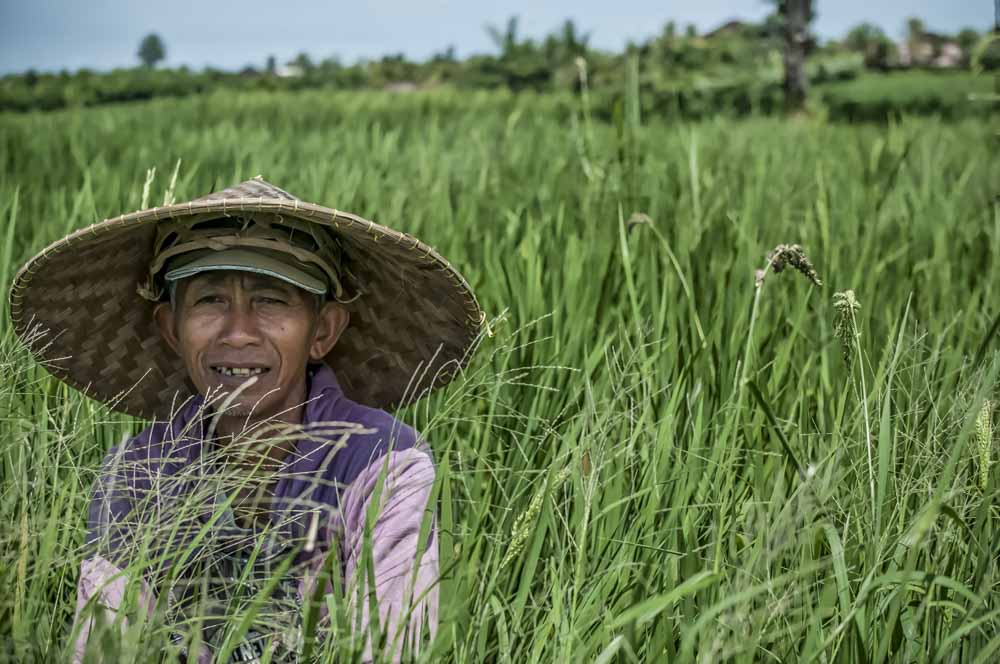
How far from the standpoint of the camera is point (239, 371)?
1.45 m

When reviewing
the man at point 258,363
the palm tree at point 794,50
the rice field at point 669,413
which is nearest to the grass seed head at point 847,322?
the rice field at point 669,413

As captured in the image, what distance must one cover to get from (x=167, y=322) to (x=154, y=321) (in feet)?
0.29

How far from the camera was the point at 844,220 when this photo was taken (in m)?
3.19

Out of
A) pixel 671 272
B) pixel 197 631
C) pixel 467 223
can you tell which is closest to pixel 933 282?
pixel 671 272

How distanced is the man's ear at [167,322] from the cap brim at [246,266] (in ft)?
0.49

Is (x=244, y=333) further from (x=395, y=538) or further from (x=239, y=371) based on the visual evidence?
(x=395, y=538)

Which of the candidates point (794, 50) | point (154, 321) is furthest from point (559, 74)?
point (154, 321)

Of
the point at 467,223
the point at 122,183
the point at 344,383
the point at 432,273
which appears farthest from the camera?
the point at 122,183

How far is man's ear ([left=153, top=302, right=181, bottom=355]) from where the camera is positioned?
1594 mm

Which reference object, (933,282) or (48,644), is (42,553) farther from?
(933,282)

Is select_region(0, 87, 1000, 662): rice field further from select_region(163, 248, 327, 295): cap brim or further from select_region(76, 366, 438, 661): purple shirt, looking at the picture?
select_region(163, 248, 327, 295): cap brim

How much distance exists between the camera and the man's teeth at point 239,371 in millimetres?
1451

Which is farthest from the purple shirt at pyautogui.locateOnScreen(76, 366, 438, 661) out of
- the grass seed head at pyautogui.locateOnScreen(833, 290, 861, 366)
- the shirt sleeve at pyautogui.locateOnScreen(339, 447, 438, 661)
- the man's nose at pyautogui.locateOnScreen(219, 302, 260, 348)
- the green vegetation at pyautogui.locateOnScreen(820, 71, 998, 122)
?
the green vegetation at pyautogui.locateOnScreen(820, 71, 998, 122)

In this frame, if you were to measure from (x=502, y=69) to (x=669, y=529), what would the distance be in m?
21.2
